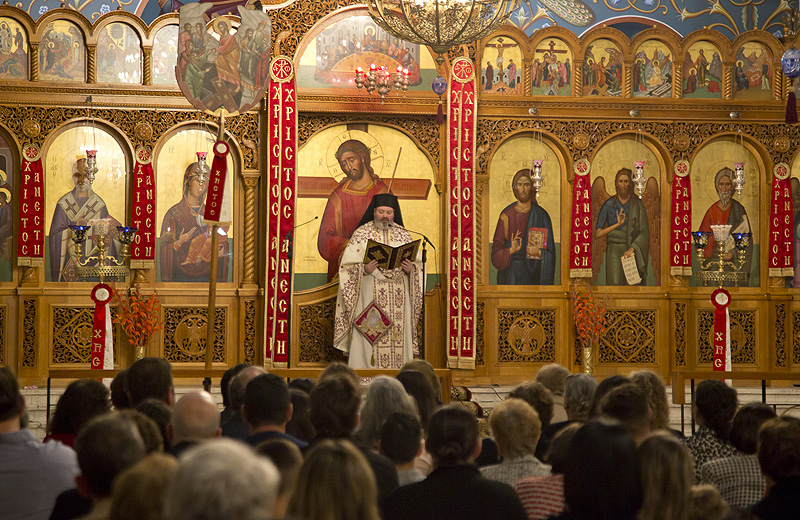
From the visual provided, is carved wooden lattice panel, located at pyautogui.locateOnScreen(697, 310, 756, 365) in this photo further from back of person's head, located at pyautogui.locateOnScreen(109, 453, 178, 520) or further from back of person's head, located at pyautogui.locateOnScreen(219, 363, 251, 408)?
back of person's head, located at pyautogui.locateOnScreen(109, 453, 178, 520)

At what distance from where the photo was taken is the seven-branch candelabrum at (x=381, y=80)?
12336 millimetres

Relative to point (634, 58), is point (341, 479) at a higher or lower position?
lower

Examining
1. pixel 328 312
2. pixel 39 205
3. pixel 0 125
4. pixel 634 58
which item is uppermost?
pixel 634 58

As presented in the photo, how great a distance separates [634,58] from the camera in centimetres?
1312

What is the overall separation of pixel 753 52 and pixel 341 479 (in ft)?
41.6

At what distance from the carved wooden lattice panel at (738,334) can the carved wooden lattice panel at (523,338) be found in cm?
221

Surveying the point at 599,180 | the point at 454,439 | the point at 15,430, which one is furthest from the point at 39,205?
the point at 454,439

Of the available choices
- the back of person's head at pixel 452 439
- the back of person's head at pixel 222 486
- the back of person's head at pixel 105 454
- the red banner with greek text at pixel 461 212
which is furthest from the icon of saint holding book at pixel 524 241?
the back of person's head at pixel 222 486

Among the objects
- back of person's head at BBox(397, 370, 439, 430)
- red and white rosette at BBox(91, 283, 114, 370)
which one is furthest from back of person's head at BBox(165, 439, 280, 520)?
red and white rosette at BBox(91, 283, 114, 370)

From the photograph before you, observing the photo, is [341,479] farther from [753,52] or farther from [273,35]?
[753,52]

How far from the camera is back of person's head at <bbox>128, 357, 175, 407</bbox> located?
4.91 metres

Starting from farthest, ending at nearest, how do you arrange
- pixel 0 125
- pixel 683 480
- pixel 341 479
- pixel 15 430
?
pixel 0 125 < pixel 15 430 < pixel 683 480 < pixel 341 479

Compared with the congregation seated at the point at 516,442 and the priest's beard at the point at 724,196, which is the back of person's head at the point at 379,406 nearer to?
the congregation seated at the point at 516,442

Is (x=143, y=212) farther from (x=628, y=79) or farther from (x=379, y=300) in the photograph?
(x=628, y=79)
